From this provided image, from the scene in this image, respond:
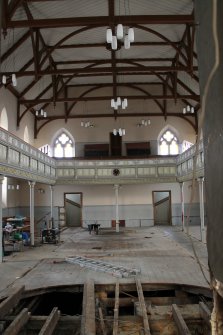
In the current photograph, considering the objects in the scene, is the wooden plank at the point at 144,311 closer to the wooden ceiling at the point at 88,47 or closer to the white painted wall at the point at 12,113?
the wooden ceiling at the point at 88,47

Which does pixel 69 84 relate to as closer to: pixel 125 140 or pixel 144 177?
pixel 125 140

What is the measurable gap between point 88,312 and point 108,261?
5372 millimetres

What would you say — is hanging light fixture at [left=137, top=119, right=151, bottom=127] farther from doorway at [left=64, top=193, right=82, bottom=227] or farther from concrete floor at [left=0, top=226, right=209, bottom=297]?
concrete floor at [left=0, top=226, right=209, bottom=297]

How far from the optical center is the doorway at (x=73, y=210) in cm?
2825

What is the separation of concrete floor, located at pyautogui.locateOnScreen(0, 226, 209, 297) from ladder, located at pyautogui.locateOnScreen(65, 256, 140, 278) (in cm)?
21

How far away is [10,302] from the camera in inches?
304

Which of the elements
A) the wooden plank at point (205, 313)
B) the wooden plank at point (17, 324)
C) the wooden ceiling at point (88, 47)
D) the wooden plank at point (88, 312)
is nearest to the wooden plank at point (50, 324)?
the wooden plank at point (17, 324)

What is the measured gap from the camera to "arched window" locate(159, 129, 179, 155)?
2812cm

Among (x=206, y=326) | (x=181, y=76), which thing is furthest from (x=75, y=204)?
(x=206, y=326)

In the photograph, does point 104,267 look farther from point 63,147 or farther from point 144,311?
point 63,147

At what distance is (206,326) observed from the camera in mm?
7230

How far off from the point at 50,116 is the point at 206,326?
22968mm

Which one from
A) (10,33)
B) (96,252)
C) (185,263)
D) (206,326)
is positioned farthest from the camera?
(10,33)

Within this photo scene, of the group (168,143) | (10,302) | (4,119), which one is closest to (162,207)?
(168,143)
